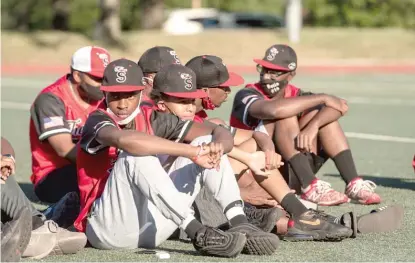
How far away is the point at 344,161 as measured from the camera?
9.09 meters

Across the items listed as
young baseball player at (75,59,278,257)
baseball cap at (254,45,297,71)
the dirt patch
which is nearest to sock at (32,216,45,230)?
young baseball player at (75,59,278,257)

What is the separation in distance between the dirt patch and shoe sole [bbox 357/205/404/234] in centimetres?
2847

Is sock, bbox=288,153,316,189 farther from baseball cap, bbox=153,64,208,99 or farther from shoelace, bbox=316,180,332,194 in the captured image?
baseball cap, bbox=153,64,208,99

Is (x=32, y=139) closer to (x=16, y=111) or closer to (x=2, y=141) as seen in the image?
(x=2, y=141)

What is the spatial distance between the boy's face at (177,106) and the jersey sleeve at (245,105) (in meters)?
1.85

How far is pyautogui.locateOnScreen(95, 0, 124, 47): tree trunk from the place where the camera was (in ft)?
123

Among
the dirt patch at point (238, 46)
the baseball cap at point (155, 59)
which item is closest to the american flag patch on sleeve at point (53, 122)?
the baseball cap at point (155, 59)

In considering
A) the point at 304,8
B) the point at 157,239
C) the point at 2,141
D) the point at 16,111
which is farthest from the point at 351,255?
the point at 304,8

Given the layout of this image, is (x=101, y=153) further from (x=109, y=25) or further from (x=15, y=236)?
(x=109, y=25)

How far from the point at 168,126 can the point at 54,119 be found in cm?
211

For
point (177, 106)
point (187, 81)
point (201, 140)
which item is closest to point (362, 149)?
point (177, 106)

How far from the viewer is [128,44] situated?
3744 cm

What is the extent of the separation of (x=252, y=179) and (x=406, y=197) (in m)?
2.09

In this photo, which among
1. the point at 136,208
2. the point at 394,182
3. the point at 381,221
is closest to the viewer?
the point at 136,208
